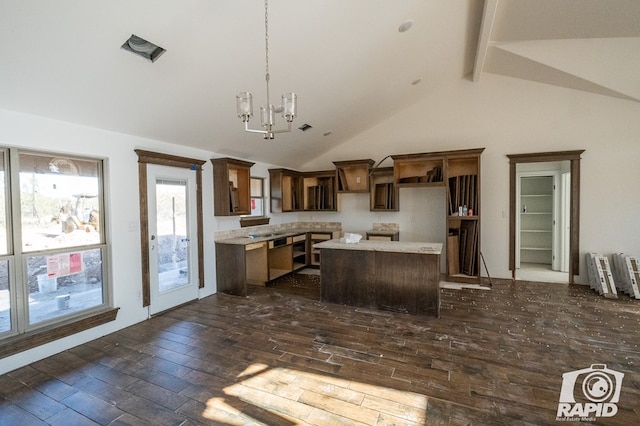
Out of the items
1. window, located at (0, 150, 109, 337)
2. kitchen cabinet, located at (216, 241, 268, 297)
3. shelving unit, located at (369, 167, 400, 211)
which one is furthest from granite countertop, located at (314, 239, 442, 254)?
window, located at (0, 150, 109, 337)

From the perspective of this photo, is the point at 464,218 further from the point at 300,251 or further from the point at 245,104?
the point at 245,104

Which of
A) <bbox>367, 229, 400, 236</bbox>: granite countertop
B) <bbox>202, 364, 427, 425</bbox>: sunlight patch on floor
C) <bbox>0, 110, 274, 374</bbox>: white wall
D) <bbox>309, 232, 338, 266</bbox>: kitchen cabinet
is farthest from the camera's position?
<bbox>309, 232, 338, 266</bbox>: kitchen cabinet

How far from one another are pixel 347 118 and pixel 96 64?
3778 millimetres

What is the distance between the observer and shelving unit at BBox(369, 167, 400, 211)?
6.10 metres

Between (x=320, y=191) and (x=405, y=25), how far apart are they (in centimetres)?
400

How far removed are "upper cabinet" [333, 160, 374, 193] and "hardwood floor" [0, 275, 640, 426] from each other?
3076 mm

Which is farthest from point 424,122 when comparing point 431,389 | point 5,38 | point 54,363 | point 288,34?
point 54,363

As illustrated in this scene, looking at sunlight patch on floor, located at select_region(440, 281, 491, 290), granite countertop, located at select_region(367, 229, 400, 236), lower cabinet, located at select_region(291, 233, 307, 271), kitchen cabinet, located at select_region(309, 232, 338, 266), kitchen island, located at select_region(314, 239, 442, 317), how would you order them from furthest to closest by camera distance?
kitchen cabinet, located at select_region(309, 232, 338, 266)
lower cabinet, located at select_region(291, 233, 307, 271)
granite countertop, located at select_region(367, 229, 400, 236)
sunlight patch on floor, located at select_region(440, 281, 491, 290)
kitchen island, located at select_region(314, 239, 442, 317)

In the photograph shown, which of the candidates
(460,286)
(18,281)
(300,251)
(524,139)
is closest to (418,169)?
(524,139)

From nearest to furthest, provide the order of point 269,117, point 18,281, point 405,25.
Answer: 1. point 269,117
2. point 18,281
3. point 405,25

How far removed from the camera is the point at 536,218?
22.7 feet

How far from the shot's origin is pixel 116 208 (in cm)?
347

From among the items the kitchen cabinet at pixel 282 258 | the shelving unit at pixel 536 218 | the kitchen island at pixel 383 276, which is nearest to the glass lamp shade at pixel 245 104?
the kitchen island at pixel 383 276

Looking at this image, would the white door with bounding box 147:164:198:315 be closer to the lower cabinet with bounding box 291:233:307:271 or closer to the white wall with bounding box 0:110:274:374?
the white wall with bounding box 0:110:274:374
